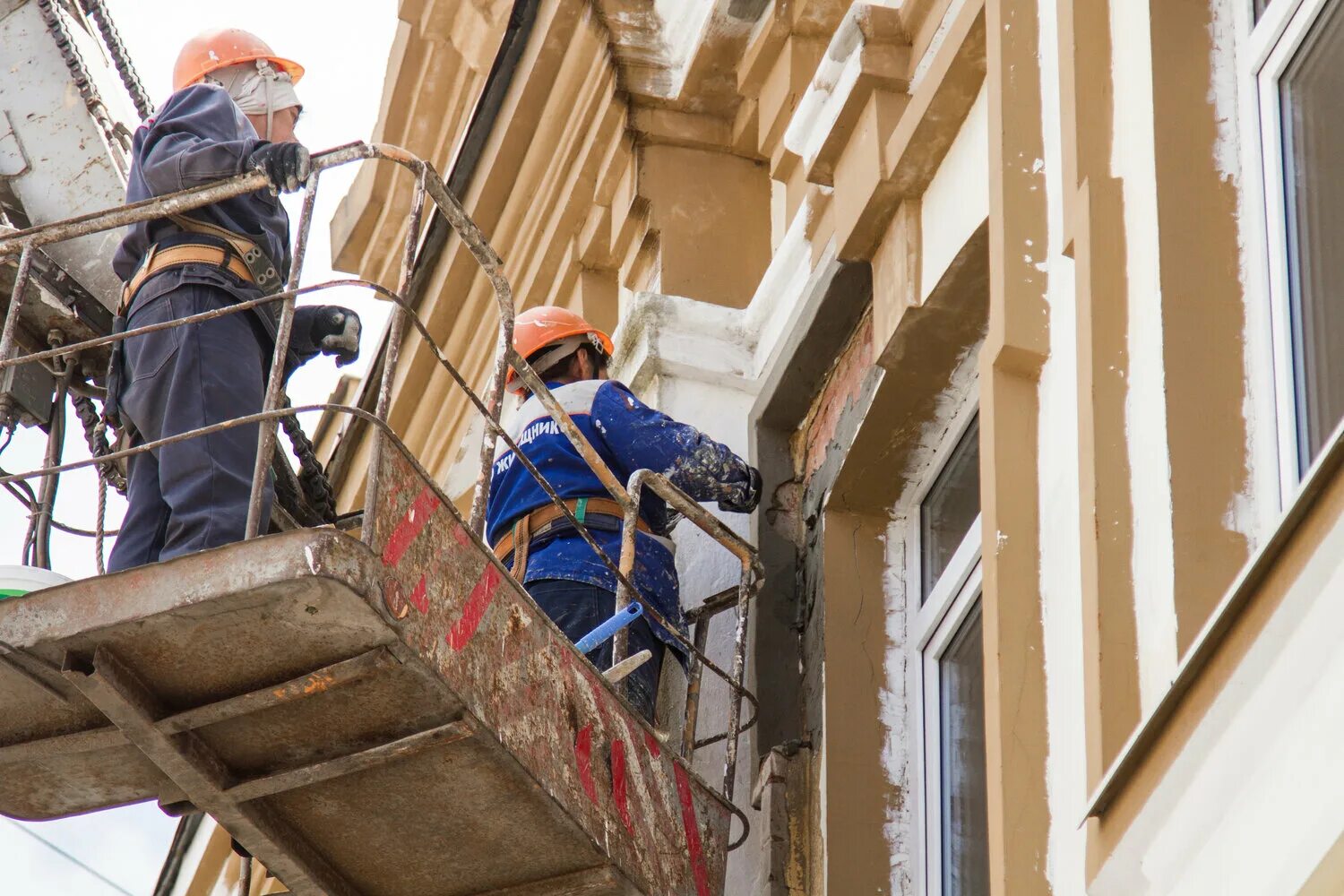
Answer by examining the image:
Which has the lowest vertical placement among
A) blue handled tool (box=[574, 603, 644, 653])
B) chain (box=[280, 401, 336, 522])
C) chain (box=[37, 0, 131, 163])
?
blue handled tool (box=[574, 603, 644, 653])

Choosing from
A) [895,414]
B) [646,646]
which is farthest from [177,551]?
[895,414]

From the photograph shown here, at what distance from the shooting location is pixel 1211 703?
3.66 metres

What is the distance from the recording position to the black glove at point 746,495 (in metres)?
6.80

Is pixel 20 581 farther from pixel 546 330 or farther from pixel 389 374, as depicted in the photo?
pixel 546 330

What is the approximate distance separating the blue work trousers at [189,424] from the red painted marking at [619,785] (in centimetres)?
100

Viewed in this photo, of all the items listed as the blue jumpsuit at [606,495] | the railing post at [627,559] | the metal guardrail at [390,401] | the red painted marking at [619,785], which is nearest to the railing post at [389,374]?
the metal guardrail at [390,401]

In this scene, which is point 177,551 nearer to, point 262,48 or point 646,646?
point 646,646

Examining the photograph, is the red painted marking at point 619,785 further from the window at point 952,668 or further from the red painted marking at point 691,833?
the window at point 952,668

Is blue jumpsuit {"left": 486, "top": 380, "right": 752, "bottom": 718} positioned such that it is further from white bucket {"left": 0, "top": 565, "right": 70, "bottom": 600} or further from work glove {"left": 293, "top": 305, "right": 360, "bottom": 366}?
white bucket {"left": 0, "top": 565, "right": 70, "bottom": 600}

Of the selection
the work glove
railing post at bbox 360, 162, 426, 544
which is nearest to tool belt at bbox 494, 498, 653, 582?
the work glove

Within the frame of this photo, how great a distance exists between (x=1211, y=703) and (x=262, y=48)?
4374 millimetres

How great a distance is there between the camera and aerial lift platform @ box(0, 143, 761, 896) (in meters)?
4.72

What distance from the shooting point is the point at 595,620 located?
6.53 m

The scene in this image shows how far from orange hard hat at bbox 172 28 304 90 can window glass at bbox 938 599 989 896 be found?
2778 millimetres
